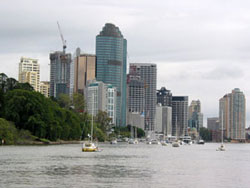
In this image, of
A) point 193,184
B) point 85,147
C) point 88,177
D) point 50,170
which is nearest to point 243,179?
point 193,184

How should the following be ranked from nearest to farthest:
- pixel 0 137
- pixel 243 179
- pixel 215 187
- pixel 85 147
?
pixel 215 187, pixel 243 179, pixel 85 147, pixel 0 137

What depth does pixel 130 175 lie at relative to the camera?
3273 inches

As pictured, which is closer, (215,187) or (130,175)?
(215,187)

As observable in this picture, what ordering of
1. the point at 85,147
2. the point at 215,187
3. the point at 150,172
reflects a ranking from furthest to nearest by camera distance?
1. the point at 85,147
2. the point at 150,172
3. the point at 215,187

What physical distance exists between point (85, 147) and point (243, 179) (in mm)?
85398

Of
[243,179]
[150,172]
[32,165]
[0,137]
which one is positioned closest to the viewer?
[243,179]

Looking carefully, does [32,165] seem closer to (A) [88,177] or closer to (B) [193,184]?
(A) [88,177]

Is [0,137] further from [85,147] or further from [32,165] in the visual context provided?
[32,165]

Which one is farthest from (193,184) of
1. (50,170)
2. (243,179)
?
(50,170)

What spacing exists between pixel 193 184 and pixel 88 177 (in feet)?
46.4

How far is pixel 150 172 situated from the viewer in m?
90.0

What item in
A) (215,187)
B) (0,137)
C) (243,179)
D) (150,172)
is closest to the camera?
(215,187)

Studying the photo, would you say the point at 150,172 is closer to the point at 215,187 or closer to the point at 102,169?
the point at 102,169

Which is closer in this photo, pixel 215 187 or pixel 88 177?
pixel 215 187
